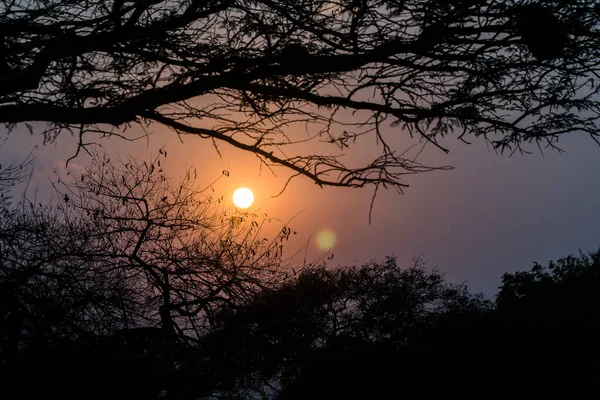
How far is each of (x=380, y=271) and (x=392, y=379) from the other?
11.3m

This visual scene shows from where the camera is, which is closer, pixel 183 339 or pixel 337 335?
pixel 183 339

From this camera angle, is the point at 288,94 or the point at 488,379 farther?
the point at 488,379


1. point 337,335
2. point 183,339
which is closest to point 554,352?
point 337,335

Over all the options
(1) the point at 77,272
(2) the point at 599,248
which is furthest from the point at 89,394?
(2) the point at 599,248

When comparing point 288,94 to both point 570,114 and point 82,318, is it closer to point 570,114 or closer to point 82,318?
point 570,114

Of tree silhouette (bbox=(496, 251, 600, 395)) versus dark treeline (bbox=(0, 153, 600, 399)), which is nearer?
dark treeline (bbox=(0, 153, 600, 399))

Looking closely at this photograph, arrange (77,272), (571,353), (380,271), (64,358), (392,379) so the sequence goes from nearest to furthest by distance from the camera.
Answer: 1. (64,358)
2. (77,272)
3. (392,379)
4. (571,353)
5. (380,271)

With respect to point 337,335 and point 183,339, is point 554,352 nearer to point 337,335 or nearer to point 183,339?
point 337,335

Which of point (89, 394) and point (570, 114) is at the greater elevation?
point (570, 114)

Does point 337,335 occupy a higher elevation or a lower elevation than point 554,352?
higher

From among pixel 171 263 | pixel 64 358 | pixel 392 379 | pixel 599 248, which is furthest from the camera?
pixel 599 248

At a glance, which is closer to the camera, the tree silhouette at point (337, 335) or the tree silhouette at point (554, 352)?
the tree silhouette at point (337, 335)

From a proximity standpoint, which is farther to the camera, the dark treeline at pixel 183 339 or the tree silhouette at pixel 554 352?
the tree silhouette at pixel 554 352

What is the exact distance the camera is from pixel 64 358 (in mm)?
5602
